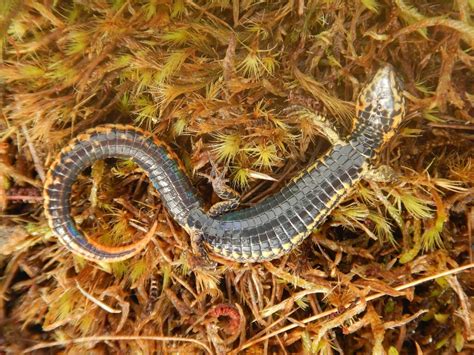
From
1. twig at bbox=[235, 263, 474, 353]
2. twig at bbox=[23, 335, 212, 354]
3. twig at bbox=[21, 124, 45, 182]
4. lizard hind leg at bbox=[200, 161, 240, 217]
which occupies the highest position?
twig at bbox=[21, 124, 45, 182]

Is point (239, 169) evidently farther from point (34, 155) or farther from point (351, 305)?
point (34, 155)

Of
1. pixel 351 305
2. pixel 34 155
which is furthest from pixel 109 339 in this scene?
pixel 351 305

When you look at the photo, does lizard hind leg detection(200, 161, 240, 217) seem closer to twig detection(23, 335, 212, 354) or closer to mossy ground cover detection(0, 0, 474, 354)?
mossy ground cover detection(0, 0, 474, 354)

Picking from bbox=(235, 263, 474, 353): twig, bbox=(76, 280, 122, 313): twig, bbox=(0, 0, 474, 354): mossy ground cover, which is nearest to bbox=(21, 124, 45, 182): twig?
bbox=(0, 0, 474, 354): mossy ground cover

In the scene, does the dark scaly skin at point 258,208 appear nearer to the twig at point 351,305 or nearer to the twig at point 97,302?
the twig at point 97,302

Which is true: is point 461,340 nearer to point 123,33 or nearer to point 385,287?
point 385,287

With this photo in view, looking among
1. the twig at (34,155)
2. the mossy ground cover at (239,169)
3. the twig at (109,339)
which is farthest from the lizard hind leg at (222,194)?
the twig at (34,155)
